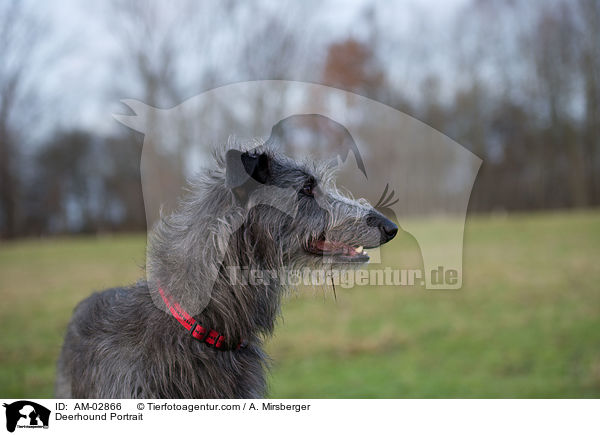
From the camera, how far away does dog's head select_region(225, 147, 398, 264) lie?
6.02 feet

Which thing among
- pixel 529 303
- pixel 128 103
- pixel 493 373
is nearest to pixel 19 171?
pixel 128 103

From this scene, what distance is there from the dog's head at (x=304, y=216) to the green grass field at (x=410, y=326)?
2819 millimetres

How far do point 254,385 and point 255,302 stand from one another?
356 mm

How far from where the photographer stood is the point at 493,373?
586 cm

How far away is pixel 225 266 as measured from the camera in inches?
72.2

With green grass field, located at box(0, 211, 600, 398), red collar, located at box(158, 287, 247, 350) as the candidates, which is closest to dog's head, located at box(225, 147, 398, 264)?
red collar, located at box(158, 287, 247, 350)

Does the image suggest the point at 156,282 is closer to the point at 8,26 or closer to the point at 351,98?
the point at 351,98

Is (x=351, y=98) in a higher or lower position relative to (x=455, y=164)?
higher
